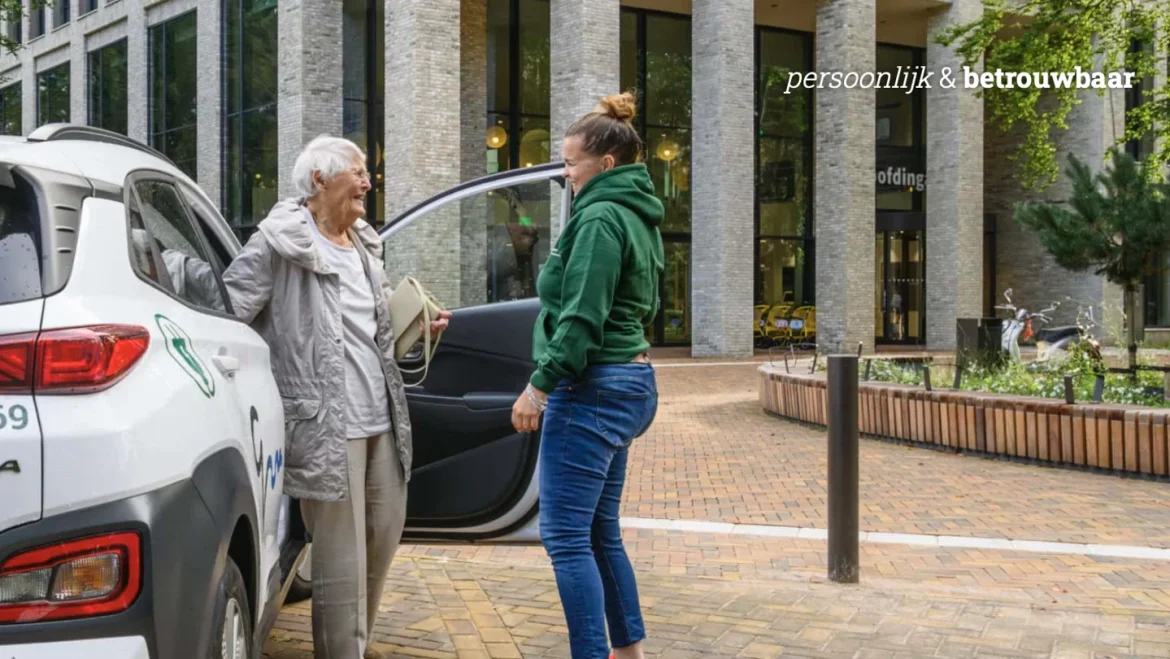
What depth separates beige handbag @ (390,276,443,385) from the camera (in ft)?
12.8

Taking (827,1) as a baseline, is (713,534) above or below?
below

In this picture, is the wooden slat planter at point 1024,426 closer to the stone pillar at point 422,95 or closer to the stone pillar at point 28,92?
the stone pillar at point 422,95

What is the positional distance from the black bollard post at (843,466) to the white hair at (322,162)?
2735 millimetres

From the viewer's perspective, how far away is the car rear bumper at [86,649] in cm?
206

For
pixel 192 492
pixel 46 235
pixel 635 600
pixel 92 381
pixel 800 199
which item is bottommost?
pixel 635 600

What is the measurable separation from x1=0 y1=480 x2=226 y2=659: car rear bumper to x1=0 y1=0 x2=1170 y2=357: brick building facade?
71.3 ft

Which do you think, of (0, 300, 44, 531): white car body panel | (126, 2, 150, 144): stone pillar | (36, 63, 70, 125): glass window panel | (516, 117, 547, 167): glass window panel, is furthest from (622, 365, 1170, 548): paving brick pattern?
(36, 63, 70, 125): glass window panel

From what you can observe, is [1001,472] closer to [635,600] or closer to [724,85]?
[635,600]

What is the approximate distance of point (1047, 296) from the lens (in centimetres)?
3431

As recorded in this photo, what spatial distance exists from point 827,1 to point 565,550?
27628 mm

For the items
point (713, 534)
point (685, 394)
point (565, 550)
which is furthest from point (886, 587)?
point (685, 394)

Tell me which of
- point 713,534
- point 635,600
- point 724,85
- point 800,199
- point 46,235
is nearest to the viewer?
point 46,235

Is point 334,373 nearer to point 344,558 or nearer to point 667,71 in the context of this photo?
point 344,558

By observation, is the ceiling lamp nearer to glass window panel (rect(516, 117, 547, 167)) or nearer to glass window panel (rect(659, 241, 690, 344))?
glass window panel (rect(516, 117, 547, 167))
